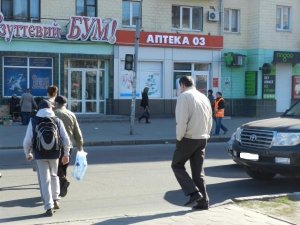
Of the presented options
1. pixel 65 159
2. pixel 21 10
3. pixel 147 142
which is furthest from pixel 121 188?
pixel 21 10

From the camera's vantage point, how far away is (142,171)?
443 inches

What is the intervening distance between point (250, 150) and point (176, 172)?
2.48 metres

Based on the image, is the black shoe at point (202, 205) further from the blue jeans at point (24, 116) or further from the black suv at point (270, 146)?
the blue jeans at point (24, 116)

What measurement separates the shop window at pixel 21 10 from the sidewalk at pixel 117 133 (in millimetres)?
5163

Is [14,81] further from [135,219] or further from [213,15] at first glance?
[135,219]

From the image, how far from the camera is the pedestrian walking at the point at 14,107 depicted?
78.9 feet

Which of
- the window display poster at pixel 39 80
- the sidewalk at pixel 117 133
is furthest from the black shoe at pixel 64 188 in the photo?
the window display poster at pixel 39 80

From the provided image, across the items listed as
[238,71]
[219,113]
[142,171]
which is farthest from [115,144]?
[238,71]

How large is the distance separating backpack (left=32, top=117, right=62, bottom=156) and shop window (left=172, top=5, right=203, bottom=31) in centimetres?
2248

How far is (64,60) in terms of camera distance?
2612 cm

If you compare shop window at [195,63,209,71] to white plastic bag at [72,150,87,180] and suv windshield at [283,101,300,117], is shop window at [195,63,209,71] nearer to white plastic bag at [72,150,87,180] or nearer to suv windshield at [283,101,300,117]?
suv windshield at [283,101,300,117]

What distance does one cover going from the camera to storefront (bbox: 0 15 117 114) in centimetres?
2480

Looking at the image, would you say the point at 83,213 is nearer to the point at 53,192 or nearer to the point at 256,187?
the point at 53,192

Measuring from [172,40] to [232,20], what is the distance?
483 centimetres
